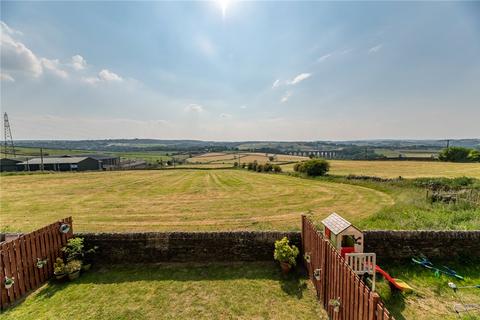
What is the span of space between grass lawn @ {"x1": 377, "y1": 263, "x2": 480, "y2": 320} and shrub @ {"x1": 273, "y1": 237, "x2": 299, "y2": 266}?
2305 millimetres

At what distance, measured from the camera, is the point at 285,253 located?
7.19m

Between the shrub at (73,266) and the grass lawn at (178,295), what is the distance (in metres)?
0.33

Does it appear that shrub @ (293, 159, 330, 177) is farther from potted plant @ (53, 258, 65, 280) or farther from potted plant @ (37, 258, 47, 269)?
potted plant @ (37, 258, 47, 269)

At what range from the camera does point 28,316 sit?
18.4 feet

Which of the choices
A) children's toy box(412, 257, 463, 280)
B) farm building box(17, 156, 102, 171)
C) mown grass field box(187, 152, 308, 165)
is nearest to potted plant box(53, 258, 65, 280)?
children's toy box(412, 257, 463, 280)

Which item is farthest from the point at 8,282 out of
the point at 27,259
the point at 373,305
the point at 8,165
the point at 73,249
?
the point at 8,165

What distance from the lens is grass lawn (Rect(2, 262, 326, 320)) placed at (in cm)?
569

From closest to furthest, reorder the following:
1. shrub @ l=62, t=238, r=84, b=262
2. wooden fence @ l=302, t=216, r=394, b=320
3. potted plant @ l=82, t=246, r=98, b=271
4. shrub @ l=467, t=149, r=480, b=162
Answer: wooden fence @ l=302, t=216, r=394, b=320 < shrub @ l=62, t=238, r=84, b=262 < potted plant @ l=82, t=246, r=98, b=271 < shrub @ l=467, t=149, r=480, b=162

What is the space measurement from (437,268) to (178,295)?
7.74 metres

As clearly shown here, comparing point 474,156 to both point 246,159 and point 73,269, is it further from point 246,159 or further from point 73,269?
point 73,269

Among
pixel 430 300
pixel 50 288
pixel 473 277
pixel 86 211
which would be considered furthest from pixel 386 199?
pixel 86 211

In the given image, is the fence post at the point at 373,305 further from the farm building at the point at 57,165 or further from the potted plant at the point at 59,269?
the farm building at the point at 57,165

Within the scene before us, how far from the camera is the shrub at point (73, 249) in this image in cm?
747

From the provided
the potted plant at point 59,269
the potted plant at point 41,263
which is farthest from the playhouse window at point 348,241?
the potted plant at point 41,263
